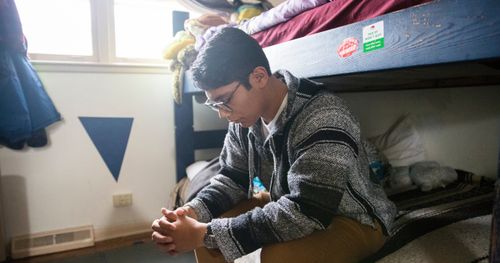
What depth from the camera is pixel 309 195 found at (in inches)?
27.0

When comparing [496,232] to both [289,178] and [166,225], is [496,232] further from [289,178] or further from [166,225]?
[166,225]

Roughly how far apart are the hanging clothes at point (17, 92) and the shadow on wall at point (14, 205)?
21cm

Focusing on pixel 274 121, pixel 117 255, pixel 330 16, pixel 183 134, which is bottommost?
pixel 117 255

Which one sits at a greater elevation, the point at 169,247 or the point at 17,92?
the point at 17,92

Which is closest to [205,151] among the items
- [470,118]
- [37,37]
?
[37,37]

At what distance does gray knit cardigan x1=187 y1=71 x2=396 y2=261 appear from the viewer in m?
0.69

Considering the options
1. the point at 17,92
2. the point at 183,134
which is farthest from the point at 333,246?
the point at 17,92

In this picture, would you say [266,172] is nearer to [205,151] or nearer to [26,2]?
[205,151]

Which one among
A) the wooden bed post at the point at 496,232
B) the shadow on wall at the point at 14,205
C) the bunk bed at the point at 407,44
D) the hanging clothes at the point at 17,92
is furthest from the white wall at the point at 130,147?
the wooden bed post at the point at 496,232

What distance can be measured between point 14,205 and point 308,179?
177 centimetres

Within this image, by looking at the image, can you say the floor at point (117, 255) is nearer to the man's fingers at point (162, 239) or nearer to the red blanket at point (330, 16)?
the man's fingers at point (162, 239)

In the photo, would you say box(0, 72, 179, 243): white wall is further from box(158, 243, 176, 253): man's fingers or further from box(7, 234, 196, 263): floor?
box(158, 243, 176, 253): man's fingers

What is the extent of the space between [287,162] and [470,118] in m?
1.30

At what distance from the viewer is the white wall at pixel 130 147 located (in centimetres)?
163
